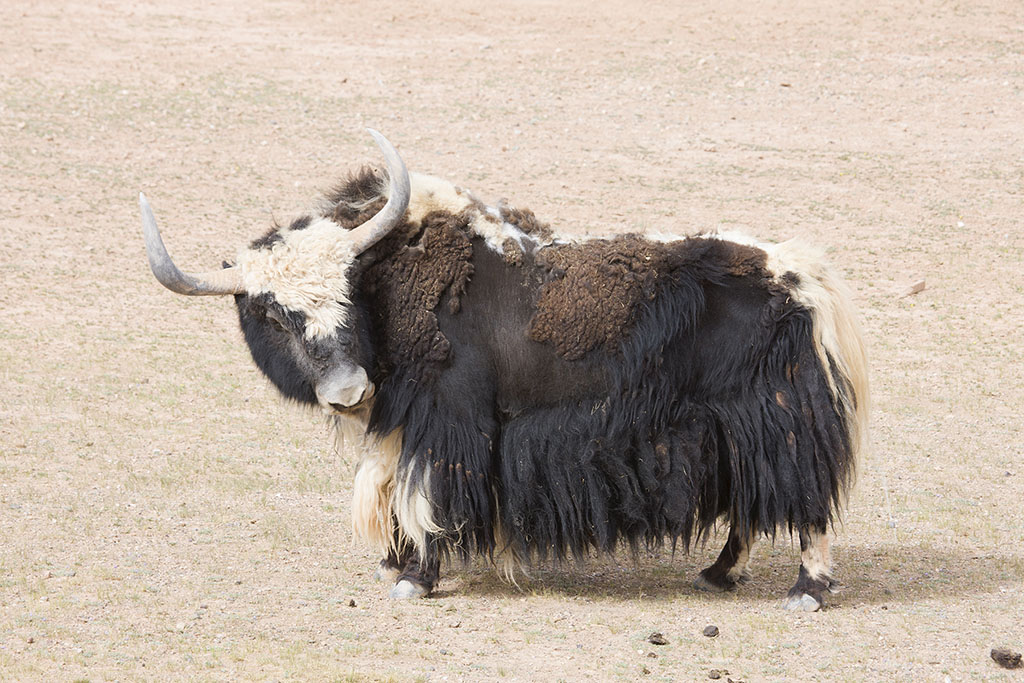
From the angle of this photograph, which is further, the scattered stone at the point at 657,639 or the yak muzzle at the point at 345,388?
the yak muzzle at the point at 345,388

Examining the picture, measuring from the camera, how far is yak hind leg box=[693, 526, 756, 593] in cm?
552

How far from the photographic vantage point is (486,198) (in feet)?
Answer: 41.5

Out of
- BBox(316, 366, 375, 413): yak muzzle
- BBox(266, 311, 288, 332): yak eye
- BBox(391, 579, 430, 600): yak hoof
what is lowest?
BBox(391, 579, 430, 600): yak hoof

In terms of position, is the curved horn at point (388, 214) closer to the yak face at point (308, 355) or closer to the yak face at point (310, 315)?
the yak face at point (310, 315)

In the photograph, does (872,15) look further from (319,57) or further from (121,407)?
(121,407)

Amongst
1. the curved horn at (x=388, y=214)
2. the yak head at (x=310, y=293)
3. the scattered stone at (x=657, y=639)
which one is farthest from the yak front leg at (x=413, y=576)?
the curved horn at (x=388, y=214)

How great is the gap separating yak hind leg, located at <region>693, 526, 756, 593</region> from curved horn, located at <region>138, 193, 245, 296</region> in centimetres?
234

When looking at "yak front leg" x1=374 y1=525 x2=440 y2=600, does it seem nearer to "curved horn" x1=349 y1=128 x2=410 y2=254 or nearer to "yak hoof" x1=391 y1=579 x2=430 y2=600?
"yak hoof" x1=391 y1=579 x2=430 y2=600

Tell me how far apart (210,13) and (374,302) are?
15016 millimetres

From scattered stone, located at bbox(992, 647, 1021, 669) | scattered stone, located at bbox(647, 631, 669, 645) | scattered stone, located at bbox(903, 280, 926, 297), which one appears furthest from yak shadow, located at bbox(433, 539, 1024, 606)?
scattered stone, located at bbox(903, 280, 926, 297)

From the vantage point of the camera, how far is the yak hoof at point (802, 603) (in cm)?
519

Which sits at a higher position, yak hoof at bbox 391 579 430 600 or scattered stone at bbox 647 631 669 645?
scattered stone at bbox 647 631 669 645

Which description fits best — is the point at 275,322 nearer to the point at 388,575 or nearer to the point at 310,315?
the point at 310,315

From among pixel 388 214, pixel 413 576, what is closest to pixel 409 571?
pixel 413 576
